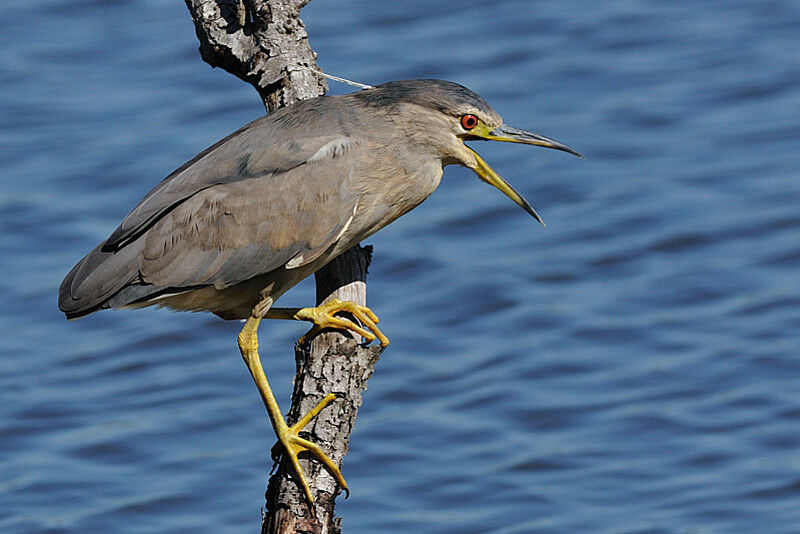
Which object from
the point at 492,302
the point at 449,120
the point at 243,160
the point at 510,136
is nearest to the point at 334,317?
the point at 243,160

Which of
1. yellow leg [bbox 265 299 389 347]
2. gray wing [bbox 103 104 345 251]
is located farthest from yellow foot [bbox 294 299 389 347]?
gray wing [bbox 103 104 345 251]

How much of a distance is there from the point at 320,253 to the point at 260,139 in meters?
0.52

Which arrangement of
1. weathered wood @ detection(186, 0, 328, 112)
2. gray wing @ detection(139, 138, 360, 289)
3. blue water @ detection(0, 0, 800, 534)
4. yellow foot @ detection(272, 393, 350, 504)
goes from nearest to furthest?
1. yellow foot @ detection(272, 393, 350, 504)
2. gray wing @ detection(139, 138, 360, 289)
3. weathered wood @ detection(186, 0, 328, 112)
4. blue water @ detection(0, 0, 800, 534)

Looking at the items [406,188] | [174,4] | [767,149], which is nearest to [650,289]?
[767,149]

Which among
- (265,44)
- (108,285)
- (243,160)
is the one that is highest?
(265,44)

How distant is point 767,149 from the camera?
11.0 metres

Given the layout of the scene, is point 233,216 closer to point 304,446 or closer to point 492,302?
point 304,446

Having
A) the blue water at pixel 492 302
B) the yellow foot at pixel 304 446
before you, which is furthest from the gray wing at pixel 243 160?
the blue water at pixel 492 302

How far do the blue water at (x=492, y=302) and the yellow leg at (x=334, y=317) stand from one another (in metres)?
2.88

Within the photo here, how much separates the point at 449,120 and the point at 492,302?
452 centimetres

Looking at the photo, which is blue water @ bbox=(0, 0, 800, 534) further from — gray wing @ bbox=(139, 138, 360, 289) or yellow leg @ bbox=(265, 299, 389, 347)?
gray wing @ bbox=(139, 138, 360, 289)

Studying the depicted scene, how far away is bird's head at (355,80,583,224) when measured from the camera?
542 centimetres

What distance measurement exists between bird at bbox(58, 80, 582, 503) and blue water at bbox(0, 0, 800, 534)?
121 inches

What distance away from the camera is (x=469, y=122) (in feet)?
17.8
